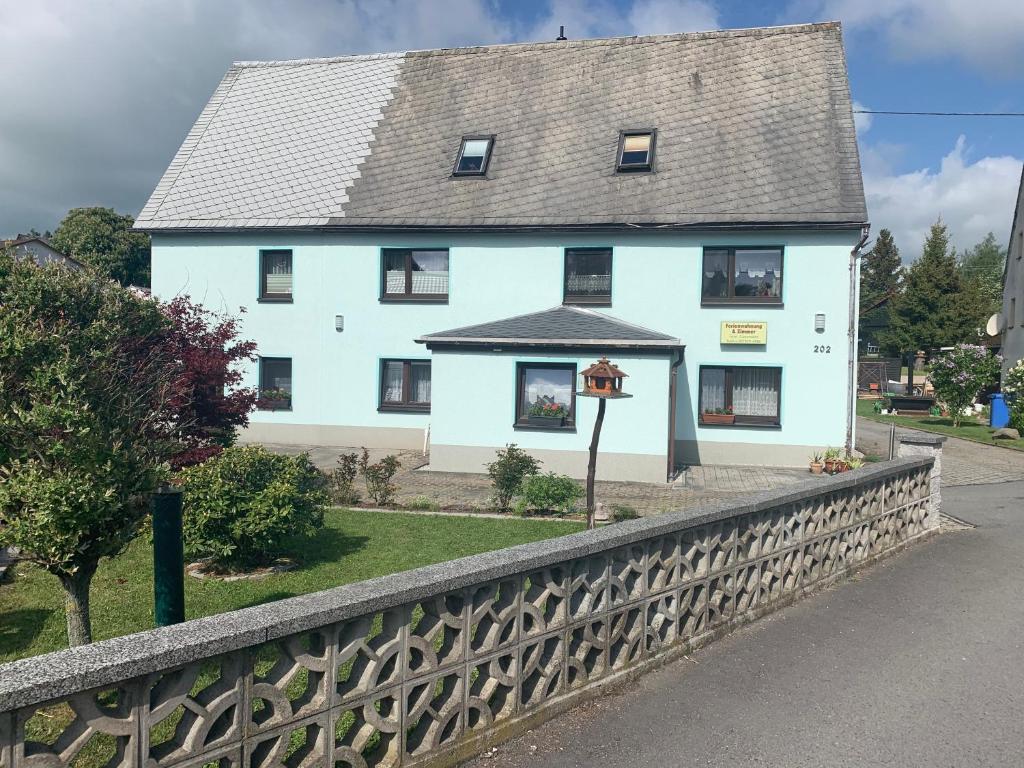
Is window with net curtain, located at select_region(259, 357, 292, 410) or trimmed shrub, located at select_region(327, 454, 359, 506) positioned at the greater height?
window with net curtain, located at select_region(259, 357, 292, 410)

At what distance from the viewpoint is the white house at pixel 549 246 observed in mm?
17281

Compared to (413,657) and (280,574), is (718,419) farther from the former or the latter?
Result: (413,657)

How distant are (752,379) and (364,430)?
9.51 m

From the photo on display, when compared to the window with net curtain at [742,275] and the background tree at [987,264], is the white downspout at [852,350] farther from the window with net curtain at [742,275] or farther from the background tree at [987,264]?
the background tree at [987,264]

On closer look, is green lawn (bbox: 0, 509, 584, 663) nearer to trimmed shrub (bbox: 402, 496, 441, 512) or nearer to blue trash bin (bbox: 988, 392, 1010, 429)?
trimmed shrub (bbox: 402, 496, 441, 512)

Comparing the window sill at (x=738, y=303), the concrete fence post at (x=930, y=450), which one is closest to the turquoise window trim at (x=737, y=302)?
the window sill at (x=738, y=303)

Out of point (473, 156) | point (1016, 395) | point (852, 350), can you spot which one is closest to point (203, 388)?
point (473, 156)

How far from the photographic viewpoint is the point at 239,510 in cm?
813

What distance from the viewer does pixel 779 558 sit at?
7.35 metres

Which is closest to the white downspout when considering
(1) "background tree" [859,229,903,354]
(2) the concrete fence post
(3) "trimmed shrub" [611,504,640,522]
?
(2) the concrete fence post

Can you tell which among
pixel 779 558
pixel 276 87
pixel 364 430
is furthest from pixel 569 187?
pixel 779 558

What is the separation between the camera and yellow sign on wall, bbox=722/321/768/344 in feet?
59.9

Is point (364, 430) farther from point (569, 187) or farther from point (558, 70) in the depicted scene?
point (558, 70)

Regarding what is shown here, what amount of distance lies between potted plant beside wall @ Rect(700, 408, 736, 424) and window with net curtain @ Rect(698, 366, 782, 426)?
0.02 m
